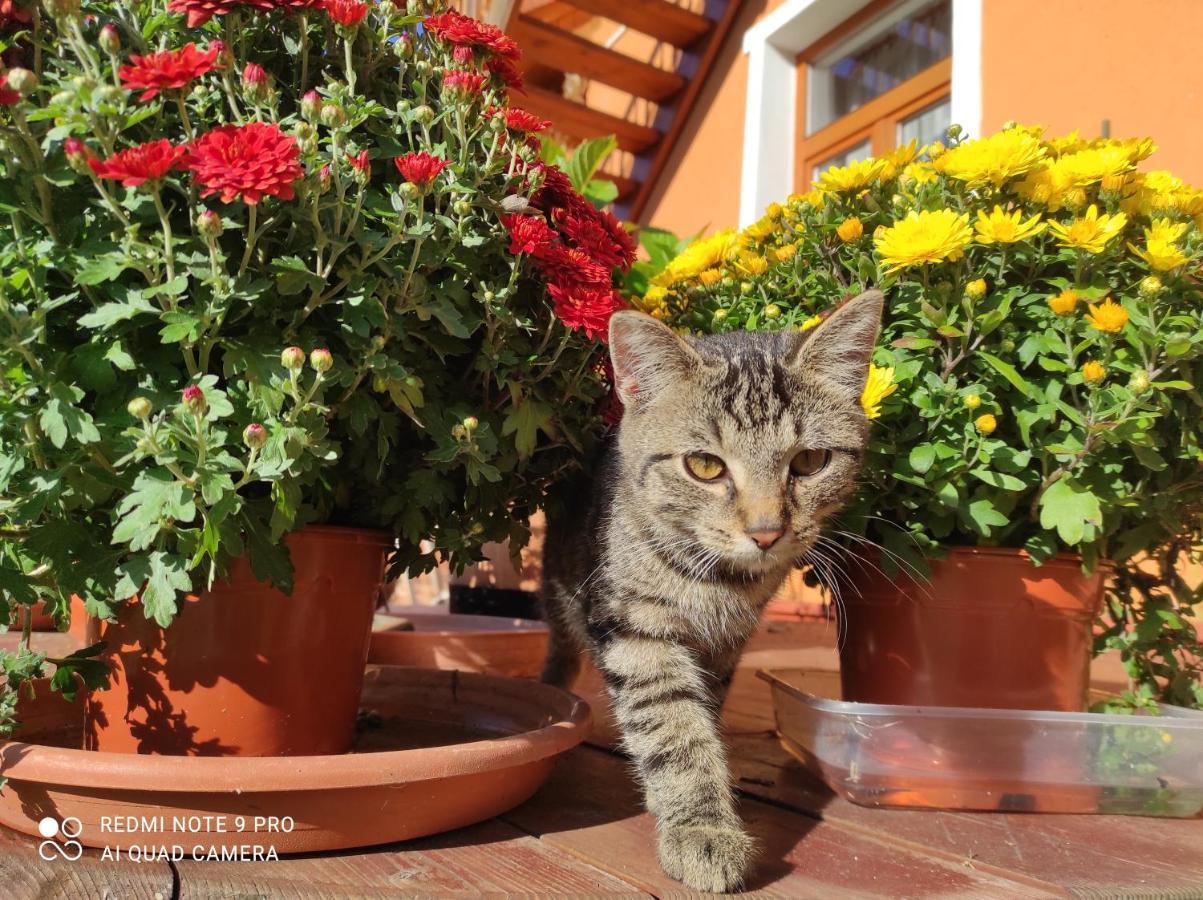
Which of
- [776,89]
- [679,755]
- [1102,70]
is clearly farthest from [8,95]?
[776,89]

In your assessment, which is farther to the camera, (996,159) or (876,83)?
(876,83)

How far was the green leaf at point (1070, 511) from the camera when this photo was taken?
4.09 feet

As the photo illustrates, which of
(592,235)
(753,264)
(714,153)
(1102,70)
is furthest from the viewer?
(714,153)

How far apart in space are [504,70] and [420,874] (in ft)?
3.88

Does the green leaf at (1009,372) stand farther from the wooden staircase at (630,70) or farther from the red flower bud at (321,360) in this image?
the wooden staircase at (630,70)

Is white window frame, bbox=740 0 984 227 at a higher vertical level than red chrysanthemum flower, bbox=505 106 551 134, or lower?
higher

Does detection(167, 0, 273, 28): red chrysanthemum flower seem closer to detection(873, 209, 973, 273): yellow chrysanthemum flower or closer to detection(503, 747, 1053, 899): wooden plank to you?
detection(873, 209, 973, 273): yellow chrysanthemum flower

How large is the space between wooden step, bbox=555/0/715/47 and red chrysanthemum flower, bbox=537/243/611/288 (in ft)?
11.8

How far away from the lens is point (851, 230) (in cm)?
144

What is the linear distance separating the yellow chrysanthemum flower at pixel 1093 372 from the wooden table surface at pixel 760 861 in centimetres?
69

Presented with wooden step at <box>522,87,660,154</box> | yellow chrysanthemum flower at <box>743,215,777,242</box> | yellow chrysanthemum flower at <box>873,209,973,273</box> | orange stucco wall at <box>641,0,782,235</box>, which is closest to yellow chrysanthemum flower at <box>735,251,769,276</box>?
yellow chrysanthemum flower at <box>743,215,777,242</box>

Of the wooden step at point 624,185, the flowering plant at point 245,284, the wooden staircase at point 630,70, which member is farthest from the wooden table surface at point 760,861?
the wooden step at point 624,185

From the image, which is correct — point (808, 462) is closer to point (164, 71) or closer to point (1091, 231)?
point (1091, 231)

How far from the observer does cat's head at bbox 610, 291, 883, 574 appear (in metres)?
1.35
